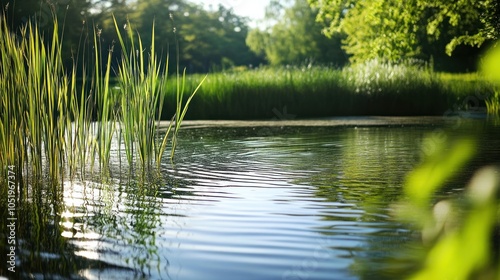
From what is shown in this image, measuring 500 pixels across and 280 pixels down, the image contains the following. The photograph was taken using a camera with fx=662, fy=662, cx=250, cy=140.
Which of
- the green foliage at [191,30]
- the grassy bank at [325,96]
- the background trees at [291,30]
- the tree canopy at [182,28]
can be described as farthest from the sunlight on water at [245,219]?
the green foliage at [191,30]

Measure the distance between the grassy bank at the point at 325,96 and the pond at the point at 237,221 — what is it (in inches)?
342

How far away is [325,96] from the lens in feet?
53.2

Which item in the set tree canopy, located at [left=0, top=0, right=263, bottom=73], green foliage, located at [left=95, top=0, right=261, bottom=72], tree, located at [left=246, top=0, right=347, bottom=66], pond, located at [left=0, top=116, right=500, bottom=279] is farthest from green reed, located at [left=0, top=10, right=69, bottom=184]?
tree, located at [left=246, top=0, right=347, bottom=66]

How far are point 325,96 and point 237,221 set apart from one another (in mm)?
12778

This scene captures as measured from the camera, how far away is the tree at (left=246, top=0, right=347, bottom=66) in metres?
55.8

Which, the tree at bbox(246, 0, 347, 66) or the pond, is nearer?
the pond

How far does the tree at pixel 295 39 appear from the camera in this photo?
183 ft

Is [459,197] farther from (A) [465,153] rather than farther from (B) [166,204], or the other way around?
(A) [465,153]

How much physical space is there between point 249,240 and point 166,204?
1.27 m

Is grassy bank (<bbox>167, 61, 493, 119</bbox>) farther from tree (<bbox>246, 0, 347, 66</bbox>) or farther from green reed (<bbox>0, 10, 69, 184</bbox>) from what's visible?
tree (<bbox>246, 0, 347, 66</bbox>)

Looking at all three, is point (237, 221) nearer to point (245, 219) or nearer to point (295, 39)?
point (245, 219)

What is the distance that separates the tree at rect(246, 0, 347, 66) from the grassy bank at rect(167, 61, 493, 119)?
3806 centimetres

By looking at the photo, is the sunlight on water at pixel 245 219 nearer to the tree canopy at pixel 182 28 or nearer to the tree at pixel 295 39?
the tree canopy at pixel 182 28

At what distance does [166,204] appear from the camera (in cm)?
433
